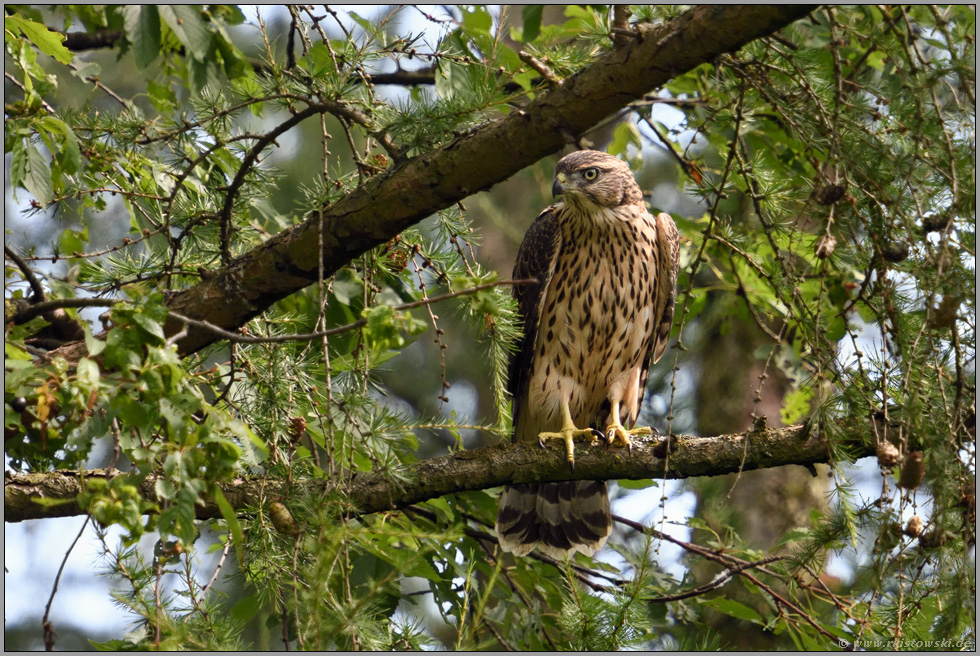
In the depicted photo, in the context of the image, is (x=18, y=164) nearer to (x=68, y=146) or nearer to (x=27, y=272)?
(x=68, y=146)

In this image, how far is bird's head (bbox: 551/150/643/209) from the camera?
3.81 metres

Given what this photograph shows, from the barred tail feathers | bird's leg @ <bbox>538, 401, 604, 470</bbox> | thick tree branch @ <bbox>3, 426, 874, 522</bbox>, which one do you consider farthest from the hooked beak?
the barred tail feathers

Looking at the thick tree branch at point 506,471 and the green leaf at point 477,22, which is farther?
the green leaf at point 477,22

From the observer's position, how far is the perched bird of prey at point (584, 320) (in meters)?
3.93

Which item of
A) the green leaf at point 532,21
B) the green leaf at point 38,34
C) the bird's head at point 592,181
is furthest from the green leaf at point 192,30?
the bird's head at point 592,181

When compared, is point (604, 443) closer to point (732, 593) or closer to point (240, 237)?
point (240, 237)

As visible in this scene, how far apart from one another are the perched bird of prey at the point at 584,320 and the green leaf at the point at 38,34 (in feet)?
6.60

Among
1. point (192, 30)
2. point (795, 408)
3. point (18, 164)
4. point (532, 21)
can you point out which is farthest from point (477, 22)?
point (795, 408)

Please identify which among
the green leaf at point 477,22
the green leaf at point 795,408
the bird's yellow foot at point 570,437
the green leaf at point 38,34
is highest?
the green leaf at point 477,22

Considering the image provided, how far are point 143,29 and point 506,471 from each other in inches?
77.5

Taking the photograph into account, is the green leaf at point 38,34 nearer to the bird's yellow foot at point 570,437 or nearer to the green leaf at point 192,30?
the green leaf at point 192,30

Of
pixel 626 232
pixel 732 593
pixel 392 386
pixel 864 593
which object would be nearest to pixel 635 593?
pixel 864 593

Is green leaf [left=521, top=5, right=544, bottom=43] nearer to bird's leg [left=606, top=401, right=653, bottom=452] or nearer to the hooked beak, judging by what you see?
the hooked beak

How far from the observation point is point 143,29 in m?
2.21
